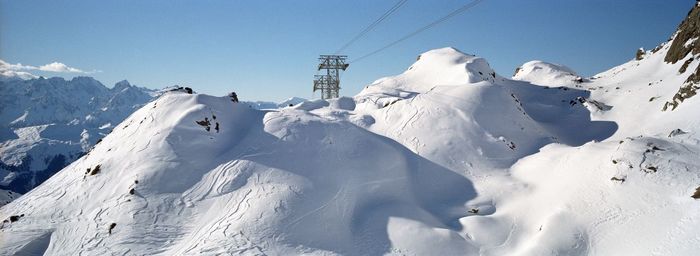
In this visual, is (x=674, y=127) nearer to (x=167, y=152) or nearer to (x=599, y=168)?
(x=599, y=168)

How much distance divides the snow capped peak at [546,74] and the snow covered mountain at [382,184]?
1279 cm

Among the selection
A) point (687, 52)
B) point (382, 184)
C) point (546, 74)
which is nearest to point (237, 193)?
point (382, 184)

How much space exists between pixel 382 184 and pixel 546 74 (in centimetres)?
3705

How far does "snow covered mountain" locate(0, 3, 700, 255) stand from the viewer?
1512 centimetres

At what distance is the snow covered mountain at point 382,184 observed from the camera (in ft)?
49.6

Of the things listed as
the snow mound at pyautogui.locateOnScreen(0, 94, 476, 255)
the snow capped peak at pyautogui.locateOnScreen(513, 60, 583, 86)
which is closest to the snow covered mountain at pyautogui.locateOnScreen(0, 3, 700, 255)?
the snow mound at pyautogui.locateOnScreen(0, 94, 476, 255)

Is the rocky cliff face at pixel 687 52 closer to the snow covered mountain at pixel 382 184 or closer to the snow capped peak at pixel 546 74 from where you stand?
the snow covered mountain at pixel 382 184

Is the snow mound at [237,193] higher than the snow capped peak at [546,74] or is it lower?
lower

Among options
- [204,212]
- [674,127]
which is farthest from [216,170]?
[674,127]

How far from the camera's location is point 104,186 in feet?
62.5

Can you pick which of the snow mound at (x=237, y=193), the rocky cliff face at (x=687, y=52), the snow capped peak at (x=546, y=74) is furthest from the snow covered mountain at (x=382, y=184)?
the snow capped peak at (x=546, y=74)

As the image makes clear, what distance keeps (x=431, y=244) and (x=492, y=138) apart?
11.7 meters

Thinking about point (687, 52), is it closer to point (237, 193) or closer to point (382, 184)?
point (382, 184)

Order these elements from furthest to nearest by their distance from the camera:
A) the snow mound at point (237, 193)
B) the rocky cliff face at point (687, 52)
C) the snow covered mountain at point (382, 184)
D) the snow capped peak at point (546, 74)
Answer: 1. the snow capped peak at point (546, 74)
2. the rocky cliff face at point (687, 52)
3. the snow mound at point (237, 193)
4. the snow covered mountain at point (382, 184)
